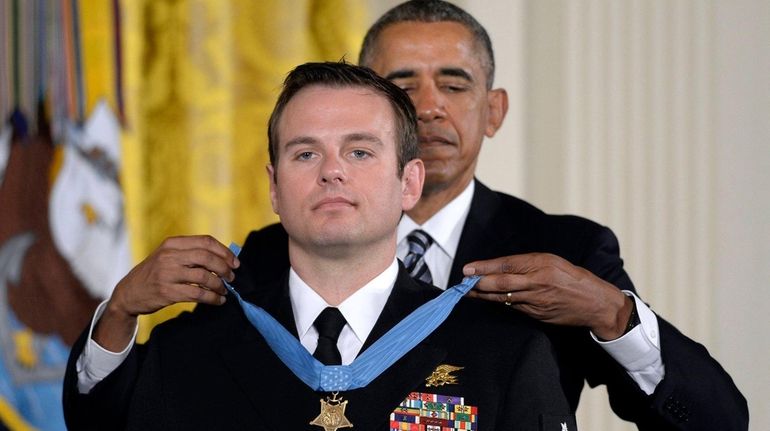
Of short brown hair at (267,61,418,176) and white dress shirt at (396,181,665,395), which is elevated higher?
short brown hair at (267,61,418,176)

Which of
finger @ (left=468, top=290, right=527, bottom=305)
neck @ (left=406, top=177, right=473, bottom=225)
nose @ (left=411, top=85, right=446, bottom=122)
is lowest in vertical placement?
finger @ (left=468, top=290, right=527, bottom=305)

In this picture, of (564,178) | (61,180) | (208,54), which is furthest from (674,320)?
(61,180)

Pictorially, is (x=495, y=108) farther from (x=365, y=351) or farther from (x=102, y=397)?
(x=102, y=397)

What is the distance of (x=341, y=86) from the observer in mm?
1983

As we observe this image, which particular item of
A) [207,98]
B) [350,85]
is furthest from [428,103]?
[207,98]

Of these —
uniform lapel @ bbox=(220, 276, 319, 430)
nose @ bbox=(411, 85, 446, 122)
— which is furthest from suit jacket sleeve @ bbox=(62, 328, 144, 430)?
nose @ bbox=(411, 85, 446, 122)

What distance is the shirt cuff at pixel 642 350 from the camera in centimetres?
214

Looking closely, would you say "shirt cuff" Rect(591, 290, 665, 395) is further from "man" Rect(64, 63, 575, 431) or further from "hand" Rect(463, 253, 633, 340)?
"man" Rect(64, 63, 575, 431)

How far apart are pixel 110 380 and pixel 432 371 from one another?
57 centimetres

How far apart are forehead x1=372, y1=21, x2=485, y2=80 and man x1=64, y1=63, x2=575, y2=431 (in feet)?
1.34

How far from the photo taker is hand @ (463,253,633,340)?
Answer: 2000 millimetres

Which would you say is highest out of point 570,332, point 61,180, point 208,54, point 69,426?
point 208,54

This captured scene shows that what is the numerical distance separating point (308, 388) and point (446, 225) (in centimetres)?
65

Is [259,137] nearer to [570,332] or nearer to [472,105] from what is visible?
[472,105]
